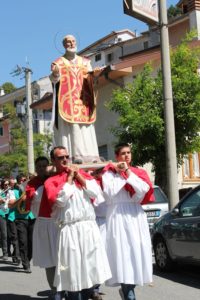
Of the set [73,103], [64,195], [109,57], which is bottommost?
[64,195]

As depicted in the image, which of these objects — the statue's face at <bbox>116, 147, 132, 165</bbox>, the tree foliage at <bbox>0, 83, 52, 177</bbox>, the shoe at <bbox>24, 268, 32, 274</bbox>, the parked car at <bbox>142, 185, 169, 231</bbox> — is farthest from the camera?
the tree foliage at <bbox>0, 83, 52, 177</bbox>

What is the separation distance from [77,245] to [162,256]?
→ 15.5 ft

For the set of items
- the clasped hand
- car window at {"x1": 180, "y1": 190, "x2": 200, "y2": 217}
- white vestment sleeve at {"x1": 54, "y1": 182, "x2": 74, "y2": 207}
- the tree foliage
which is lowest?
car window at {"x1": 180, "y1": 190, "x2": 200, "y2": 217}

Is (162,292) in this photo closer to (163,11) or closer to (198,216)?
(198,216)

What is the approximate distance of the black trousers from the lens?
1012 cm

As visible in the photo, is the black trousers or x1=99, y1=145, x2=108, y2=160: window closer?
the black trousers

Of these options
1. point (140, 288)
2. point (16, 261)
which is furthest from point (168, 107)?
point (140, 288)

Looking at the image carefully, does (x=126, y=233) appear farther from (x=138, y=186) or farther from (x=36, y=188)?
(x=36, y=188)

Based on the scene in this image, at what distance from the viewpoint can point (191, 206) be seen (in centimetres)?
896

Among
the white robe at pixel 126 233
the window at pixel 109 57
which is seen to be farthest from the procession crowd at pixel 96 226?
the window at pixel 109 57

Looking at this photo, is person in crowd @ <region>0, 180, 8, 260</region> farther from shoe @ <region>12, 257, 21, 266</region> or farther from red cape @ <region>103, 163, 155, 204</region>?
red cape @ <region>103, 163, 155, 204</region>

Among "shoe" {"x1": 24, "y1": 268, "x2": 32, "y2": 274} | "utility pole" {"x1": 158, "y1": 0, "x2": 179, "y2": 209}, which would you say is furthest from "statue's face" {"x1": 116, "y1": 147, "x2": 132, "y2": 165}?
"utility pole" {"x1": 158, "y1": 0, "x2": 179, "y2": 209}

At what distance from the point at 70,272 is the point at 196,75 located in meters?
14.3

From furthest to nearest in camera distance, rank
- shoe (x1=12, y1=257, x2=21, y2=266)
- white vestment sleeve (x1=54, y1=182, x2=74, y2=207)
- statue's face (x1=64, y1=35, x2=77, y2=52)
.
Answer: shoe (x1=12, y1=257, x2=21, y2=266) < statue's face (x1=64, y1=35, x2=77, y2=52) < white vestment sleeve (x1=54, y1=182, x2=74, y2=207)
